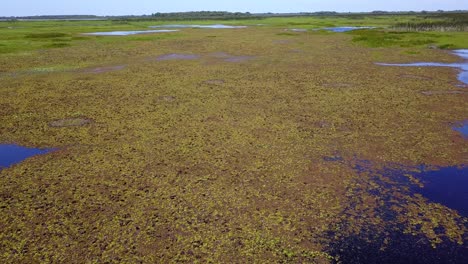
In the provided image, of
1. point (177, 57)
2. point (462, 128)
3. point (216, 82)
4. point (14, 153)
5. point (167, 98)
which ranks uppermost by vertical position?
point (177, 57)

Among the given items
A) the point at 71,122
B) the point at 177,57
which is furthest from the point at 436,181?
the point at 177,57

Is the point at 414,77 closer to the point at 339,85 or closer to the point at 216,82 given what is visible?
the point at 339,85

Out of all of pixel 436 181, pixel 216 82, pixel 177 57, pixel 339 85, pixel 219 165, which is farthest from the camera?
pixel 177 57

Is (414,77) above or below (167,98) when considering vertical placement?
above

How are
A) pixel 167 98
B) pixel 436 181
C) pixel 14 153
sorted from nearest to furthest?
pixel 436 181
pixel 14 153
pixel 167 98

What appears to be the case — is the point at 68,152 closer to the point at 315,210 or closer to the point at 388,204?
the point at 315,210

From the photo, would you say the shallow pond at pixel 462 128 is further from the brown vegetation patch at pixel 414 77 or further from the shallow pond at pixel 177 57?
the shallow pond at pixel 177 57
